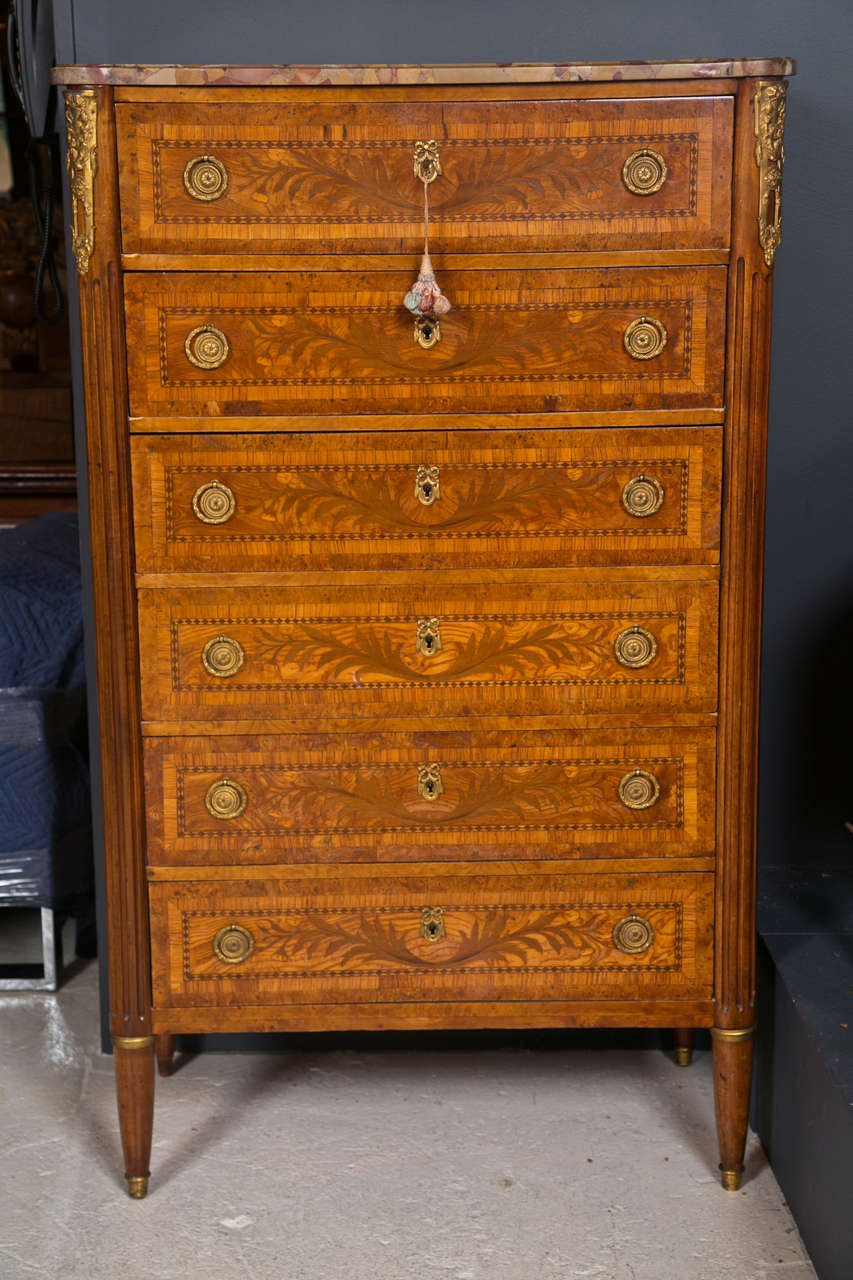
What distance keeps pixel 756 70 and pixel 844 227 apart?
0.62 m

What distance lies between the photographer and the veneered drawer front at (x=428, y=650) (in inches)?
74.4

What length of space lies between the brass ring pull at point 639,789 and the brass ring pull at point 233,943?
60 centimetres

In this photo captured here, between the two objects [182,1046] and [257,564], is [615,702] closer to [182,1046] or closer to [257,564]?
[257,564]

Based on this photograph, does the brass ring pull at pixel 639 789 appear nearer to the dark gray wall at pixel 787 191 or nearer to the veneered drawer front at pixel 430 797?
the veneered drawer front at pixel 430 797

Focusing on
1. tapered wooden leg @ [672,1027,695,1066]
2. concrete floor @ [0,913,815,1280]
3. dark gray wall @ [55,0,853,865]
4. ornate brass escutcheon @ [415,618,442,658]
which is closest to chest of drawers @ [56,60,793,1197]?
ornate brass escutcheon @ [415,618,442,658]

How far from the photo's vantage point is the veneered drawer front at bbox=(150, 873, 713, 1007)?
197 cm

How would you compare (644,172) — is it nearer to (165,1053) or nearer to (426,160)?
(426,160)

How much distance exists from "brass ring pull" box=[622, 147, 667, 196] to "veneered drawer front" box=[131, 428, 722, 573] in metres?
0.33

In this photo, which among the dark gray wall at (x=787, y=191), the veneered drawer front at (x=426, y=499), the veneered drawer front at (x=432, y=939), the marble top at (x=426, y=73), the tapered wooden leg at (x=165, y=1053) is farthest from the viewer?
the tapered wooden leg at (x=165, y=1053)

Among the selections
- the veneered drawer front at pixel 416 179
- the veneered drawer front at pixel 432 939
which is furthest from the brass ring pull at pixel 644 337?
the veneered drawer front at pixel 432 939

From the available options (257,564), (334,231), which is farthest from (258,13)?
(257,564)

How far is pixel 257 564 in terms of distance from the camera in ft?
6.18

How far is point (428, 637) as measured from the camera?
1900 millimetres

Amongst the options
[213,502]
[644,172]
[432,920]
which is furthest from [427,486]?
[432,920]
